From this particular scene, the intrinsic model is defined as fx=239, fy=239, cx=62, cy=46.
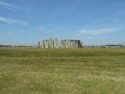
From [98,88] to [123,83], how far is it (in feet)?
8.18

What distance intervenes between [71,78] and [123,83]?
408 centimetres

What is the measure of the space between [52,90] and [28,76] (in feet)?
16.0

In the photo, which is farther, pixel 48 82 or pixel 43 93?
pixel 48 82

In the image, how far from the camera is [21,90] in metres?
15.6

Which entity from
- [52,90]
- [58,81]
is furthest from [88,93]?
[58,81]

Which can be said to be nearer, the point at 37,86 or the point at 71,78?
the point at 37,86

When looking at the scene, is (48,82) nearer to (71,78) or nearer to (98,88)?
(71,78)

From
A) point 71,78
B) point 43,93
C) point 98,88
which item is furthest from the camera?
point 71,78

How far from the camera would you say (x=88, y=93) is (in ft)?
48.5

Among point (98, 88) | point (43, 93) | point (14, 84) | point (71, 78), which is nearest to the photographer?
point (43, 93)

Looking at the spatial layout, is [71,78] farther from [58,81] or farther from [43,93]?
[43,93]

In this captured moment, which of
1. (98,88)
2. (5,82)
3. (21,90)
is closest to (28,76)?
(5,82)

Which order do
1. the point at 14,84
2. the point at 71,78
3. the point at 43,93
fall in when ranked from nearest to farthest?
the point at 43,93 → the point at 14,84 → the point at 71,78

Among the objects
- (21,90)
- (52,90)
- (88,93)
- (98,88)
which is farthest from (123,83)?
(21,90)
